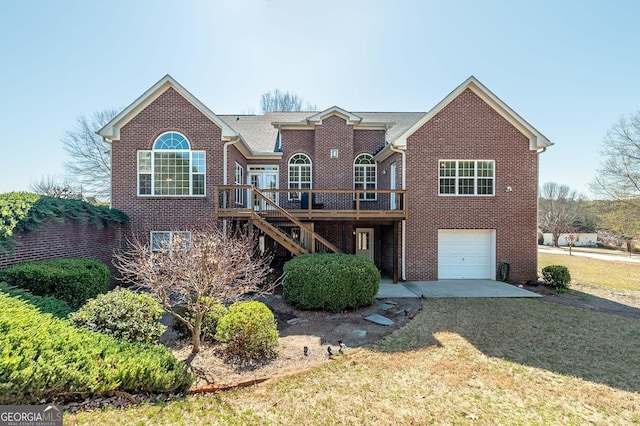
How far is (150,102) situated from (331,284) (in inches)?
404

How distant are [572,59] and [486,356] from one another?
13236 millimetres

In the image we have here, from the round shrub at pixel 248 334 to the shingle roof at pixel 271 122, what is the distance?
10.6 m

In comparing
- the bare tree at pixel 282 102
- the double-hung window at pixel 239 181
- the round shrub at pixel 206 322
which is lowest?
the round shrub at pixel 206 322

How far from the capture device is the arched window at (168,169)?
1151 cm

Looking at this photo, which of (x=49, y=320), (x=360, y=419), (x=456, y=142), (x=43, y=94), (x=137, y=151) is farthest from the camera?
(x=43, y=94)

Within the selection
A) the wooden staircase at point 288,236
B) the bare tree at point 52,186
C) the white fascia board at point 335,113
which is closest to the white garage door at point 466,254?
the wooden staircase at point 288,236

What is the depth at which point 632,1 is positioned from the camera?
33.3ft

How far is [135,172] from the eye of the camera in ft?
37.6

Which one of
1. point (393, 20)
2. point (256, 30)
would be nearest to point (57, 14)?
point (256, 30)

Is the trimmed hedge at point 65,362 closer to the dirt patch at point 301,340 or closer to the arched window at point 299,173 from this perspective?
the dirt patch at point 301,340

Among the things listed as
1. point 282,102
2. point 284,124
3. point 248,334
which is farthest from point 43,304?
point 282,102

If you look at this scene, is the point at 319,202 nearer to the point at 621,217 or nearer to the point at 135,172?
the point at 135,172

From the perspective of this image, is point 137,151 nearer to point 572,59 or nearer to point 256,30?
point 256,30

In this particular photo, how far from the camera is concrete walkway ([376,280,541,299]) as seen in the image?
998cm
